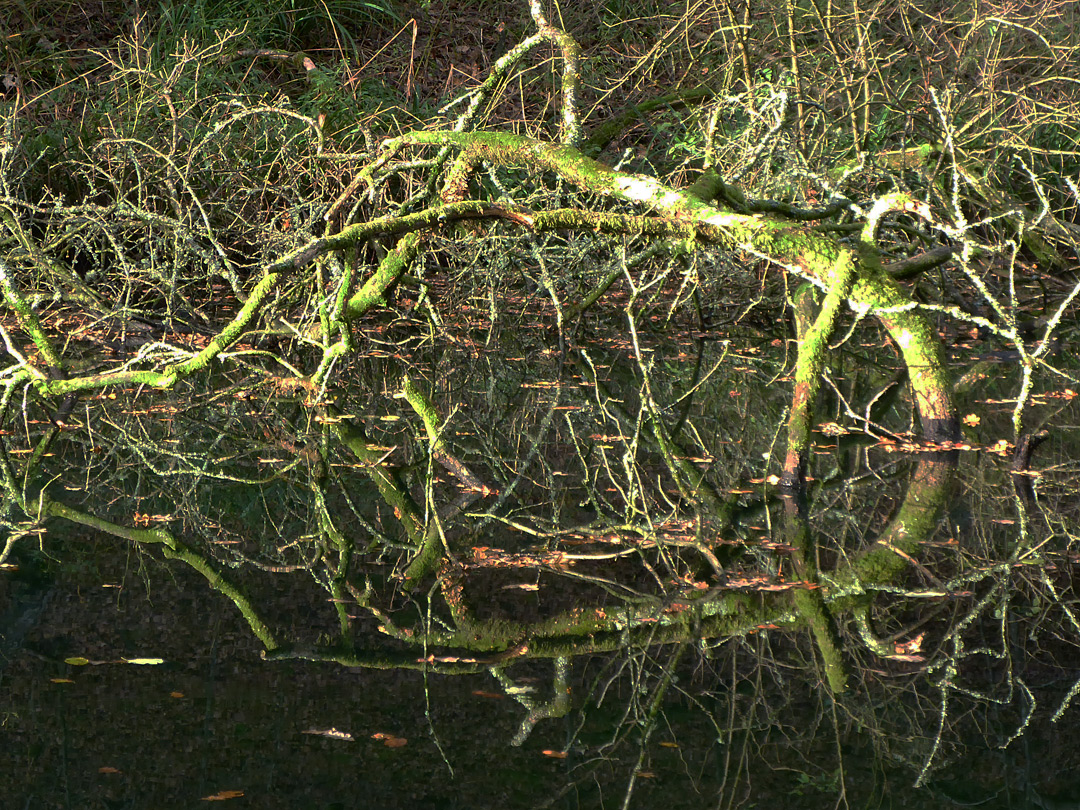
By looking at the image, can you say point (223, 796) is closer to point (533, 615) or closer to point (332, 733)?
point (332, 733)

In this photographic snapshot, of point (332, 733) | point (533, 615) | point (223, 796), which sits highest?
point (223, 796)

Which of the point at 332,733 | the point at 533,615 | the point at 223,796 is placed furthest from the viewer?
the point at 533,615

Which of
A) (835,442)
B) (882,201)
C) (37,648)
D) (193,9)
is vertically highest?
(37,648)

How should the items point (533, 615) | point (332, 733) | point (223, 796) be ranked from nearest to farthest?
point (223, 796) → point (332, 733) → point (533, 615)

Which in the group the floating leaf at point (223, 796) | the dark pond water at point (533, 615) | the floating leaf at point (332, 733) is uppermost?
the floating leaf at point (223, 796)

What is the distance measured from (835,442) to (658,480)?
1373 millimetres

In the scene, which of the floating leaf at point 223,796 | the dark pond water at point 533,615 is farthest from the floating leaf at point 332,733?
the floating leaf at point 223,796

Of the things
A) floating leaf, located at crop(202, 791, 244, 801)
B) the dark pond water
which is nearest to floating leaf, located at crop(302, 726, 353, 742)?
the dark pond water

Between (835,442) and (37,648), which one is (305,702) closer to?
(37,648)

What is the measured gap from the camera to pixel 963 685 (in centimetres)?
383

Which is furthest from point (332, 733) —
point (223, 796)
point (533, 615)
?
point (533, 615)

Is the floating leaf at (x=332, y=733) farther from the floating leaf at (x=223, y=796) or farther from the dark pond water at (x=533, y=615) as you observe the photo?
the floating leaf at (x=223, y=796)

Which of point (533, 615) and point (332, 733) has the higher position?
point (332, 733)

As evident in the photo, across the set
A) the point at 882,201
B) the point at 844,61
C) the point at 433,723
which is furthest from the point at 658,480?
the point at 844,61
